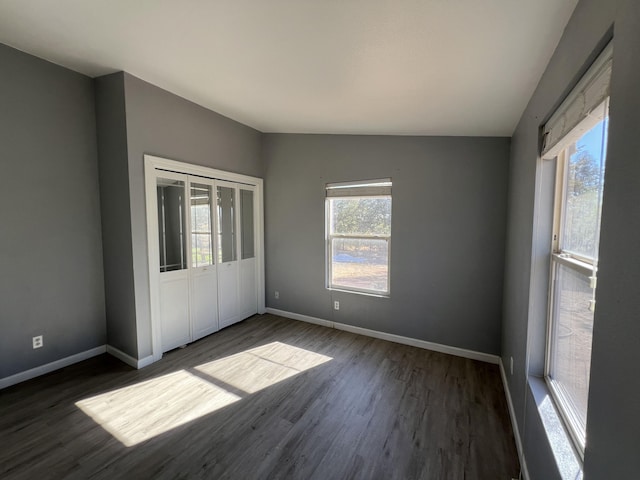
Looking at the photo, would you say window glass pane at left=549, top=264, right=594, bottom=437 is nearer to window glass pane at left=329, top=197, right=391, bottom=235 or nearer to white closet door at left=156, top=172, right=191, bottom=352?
window glass pane at left=329, top=197, right=391, bottom=235

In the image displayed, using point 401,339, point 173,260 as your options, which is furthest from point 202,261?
point 401,339

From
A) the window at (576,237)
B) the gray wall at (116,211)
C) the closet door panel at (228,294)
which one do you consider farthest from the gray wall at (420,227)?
the gray wall at (116,211)

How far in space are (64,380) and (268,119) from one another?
3488 mm

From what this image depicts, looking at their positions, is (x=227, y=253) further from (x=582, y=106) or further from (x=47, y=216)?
(x=582, y=106)

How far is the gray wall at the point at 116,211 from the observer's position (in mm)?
2689

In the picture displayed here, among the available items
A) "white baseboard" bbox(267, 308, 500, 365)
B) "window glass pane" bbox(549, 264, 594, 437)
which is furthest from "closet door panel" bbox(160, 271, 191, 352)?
"window glass pane" bbox(549, 264, 594, 437)

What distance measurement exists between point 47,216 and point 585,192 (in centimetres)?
410

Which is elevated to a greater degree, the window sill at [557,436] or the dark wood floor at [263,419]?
the window sill at [557,436]

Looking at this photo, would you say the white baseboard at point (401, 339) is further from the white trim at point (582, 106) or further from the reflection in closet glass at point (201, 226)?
the white trim at point (582, 106)

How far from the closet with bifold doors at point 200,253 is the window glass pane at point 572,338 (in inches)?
132

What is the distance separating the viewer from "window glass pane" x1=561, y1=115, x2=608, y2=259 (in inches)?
44.0

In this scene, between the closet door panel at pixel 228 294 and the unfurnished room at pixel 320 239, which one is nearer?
the unfurnished room at pixel 320 239

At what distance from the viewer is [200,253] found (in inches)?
135

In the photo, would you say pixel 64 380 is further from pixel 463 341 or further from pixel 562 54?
pixel 562 54
